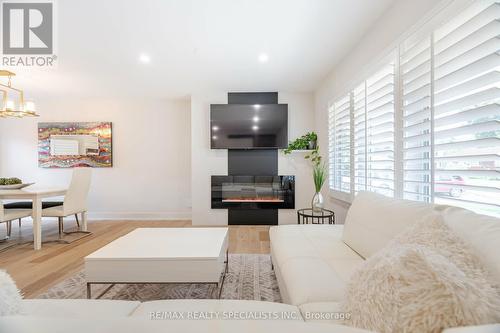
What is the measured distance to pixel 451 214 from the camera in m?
1.01

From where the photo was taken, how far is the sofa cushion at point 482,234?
27.7 inches

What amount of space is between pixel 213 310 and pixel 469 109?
1.63 meters

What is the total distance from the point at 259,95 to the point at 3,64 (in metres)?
3.50

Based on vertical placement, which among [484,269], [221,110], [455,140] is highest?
[221,110]

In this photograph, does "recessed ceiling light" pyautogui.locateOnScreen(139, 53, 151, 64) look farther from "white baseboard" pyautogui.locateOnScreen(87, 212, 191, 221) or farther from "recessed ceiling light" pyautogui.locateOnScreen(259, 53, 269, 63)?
"white baseboard" pyautogui.locateOnScreen(87, 212, 191, 221)

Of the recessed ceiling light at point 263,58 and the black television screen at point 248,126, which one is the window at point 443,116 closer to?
the recessed ceiling light at point 263,58

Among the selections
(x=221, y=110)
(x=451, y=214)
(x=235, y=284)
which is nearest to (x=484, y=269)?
(x=451, y=214)

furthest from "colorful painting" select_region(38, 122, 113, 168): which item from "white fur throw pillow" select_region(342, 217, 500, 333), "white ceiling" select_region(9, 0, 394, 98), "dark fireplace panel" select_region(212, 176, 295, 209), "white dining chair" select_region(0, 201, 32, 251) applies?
"white fur throw pillow" select_region(342, 217, 500, 333)

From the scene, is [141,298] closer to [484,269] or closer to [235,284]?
[235,284]

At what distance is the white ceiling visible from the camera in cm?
192

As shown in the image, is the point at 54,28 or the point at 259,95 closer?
the point at 54,28

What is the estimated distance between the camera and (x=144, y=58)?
9.21ft

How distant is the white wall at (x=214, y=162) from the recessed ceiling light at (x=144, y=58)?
48.7 inches

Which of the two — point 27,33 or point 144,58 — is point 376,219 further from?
point 27,33
